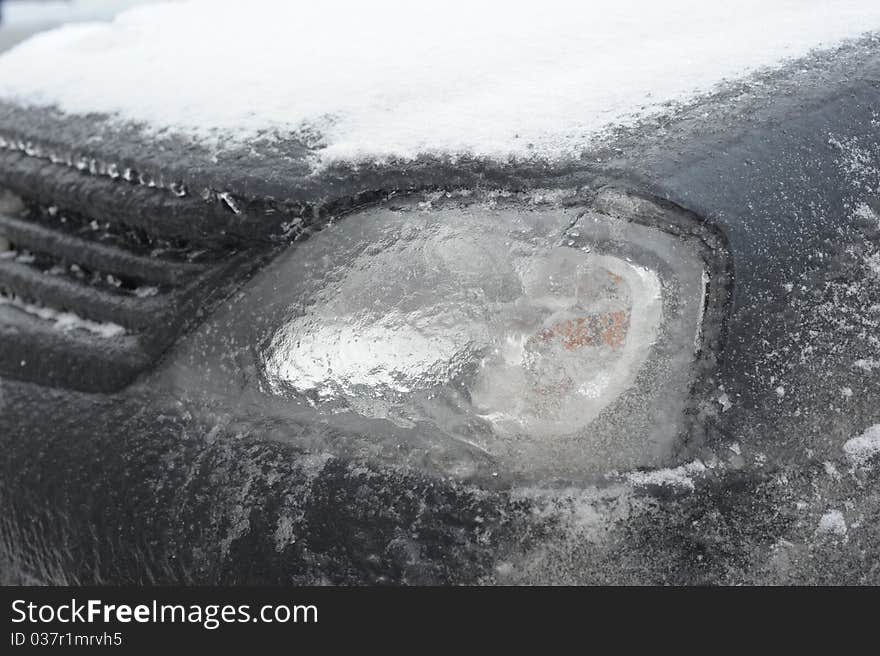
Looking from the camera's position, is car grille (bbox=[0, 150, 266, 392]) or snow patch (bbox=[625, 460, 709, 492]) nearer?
snow patch (bbox=[625, 460, 709, 492])

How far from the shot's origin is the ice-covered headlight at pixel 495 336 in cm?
131

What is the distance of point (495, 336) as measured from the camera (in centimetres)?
133

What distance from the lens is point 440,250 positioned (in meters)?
1.39

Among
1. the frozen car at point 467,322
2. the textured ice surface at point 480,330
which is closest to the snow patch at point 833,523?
the frozen car at point 467,322

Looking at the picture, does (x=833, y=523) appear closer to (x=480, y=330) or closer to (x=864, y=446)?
(x=864, y=446)

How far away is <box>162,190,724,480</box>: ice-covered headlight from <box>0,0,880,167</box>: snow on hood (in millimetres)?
133

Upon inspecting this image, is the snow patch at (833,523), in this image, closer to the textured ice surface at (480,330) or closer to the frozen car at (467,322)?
the frozen car at (467,322)

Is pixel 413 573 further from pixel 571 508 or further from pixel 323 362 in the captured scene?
pixel 323 362

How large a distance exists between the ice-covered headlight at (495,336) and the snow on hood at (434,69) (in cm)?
13

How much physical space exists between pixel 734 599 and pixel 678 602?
0.08 metres

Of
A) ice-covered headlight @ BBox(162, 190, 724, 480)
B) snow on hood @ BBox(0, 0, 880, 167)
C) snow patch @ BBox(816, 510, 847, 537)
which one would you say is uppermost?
snow on hood @ BBox(0, 0, 880, 167)

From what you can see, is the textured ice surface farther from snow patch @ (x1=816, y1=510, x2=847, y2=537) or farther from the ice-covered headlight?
snow patch @ (x1=816, y1=510, x2=847, y2=537)

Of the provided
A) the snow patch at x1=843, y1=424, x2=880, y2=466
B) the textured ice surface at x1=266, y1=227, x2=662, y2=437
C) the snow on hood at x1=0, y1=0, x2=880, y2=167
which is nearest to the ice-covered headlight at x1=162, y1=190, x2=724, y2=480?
the textured ice surface at x1=266, y1=227, x2=662, y2=437

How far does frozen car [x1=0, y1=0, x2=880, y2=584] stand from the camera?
1.30 m
